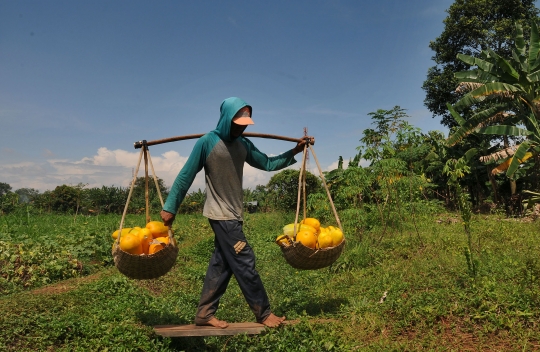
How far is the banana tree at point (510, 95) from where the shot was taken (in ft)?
39.7

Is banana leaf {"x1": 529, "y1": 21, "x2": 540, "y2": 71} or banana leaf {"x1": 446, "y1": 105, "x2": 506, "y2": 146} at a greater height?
banana leaf {"x1": 529, "y1": 21, "x2": 540, "y2": 71}

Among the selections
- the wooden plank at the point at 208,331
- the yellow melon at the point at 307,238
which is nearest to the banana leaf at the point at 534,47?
the yellow melon at the point at 307,238

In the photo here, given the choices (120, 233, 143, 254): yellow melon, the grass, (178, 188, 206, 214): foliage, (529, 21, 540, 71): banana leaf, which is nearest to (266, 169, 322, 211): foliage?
(178, 188, 206, 214): foliage

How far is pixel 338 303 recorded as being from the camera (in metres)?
4.66

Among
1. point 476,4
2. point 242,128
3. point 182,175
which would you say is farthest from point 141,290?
point 476,4

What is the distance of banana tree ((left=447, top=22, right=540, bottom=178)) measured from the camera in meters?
12.1

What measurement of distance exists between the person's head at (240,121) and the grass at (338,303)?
180cm

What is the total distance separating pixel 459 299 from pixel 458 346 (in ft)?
2.27

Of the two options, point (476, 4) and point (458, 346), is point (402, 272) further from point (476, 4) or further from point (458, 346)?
point (476, 4)

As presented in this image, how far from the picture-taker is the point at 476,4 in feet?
65.2

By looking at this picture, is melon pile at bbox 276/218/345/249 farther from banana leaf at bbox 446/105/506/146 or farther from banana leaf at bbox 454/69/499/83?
banana leaf at bbox 454/69/499/83

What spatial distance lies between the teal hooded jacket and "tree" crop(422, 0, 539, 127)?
18.2 m

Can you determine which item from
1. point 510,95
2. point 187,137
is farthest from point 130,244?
point 510,95

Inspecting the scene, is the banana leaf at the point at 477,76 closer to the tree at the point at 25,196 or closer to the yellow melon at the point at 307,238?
the yellow melon at the point at 307,238
